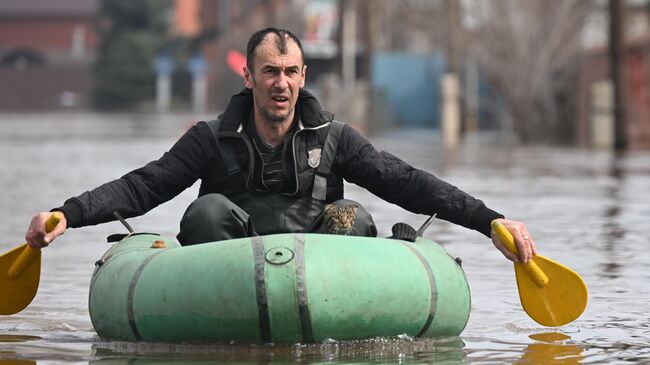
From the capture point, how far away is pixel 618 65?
107ft

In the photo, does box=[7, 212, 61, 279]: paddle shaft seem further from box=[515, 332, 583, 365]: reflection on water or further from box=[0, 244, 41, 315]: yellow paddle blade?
box=[515, 332, 583, 365]: reflection on water

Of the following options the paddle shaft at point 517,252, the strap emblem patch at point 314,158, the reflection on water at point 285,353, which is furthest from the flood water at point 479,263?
the strap emblem patch at point 314,158

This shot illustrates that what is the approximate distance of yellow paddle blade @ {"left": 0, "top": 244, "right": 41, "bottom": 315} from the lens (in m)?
8.03

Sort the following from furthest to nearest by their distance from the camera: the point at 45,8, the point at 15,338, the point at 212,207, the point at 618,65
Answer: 1. the point at 45,8
2. the point at 618,65
3. the point at 15,338
4. the point at 212,207

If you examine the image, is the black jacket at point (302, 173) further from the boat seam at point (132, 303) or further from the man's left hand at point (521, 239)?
the boat seam at point (132, 303)

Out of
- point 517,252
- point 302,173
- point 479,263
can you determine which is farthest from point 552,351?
point 479,263

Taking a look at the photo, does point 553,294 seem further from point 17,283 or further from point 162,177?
point 17,283

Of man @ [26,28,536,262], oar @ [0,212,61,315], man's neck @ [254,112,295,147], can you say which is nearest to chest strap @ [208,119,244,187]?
man @ [26,28,536,262]

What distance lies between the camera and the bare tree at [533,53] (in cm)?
4028

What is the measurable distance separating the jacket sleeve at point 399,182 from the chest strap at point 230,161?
16.6 inches

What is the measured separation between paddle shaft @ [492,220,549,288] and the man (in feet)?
0.60

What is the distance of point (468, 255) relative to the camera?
40.1 feet

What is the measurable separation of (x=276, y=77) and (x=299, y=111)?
0.23m

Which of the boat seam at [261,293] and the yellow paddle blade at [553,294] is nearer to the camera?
the boat seam at [261,293]
